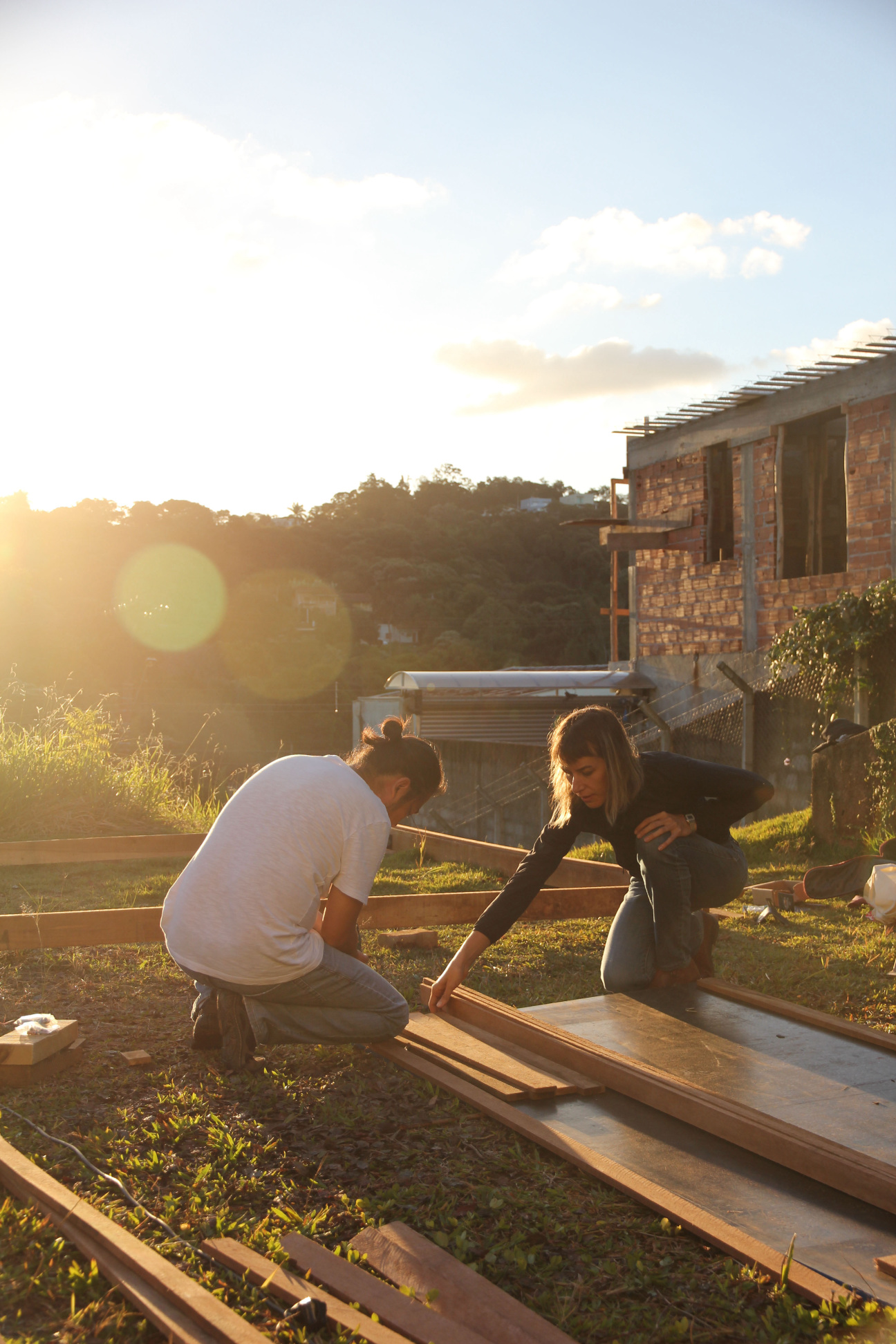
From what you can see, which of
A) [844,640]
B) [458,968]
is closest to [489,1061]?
[458,968]

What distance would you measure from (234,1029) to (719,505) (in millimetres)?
13772

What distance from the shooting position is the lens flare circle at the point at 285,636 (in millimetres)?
35250

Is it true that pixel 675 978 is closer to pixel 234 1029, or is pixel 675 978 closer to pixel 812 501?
pixel 234 1029

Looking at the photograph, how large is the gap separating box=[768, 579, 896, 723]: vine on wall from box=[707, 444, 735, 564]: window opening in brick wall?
3983 mm

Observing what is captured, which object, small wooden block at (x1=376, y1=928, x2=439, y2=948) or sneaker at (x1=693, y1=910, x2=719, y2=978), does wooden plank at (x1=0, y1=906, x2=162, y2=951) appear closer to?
small wooden block at (x1=376, y1=928, x2=439, y2=948)

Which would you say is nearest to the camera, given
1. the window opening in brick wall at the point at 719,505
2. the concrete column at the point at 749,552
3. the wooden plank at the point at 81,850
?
the wooden plank at the point at 81,850

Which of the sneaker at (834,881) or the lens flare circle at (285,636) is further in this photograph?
the lens flare circle at (285,636)

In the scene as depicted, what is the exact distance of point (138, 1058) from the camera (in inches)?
136

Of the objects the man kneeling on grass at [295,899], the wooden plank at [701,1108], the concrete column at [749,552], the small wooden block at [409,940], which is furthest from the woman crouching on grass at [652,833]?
the concrete column at [749,552]

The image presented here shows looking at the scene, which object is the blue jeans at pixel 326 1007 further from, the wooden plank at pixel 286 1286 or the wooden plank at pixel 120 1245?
the wooden plank at pixel 286 1286

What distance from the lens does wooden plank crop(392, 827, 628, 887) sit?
6.32 meters

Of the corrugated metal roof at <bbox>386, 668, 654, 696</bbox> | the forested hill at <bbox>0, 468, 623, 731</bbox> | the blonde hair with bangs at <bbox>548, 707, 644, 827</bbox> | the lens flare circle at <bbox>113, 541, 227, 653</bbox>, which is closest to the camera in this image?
the blonde hair with bangs at <bbox>548, 707, 644, 827</bbox>

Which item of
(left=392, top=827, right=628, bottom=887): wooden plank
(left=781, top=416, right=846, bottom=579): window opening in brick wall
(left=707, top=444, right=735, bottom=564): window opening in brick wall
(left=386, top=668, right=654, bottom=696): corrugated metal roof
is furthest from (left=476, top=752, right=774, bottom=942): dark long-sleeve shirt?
(left=386, top=668, right=654, bottom=696): corrugated metal roof

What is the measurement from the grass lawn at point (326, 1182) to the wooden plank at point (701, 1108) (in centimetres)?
45
